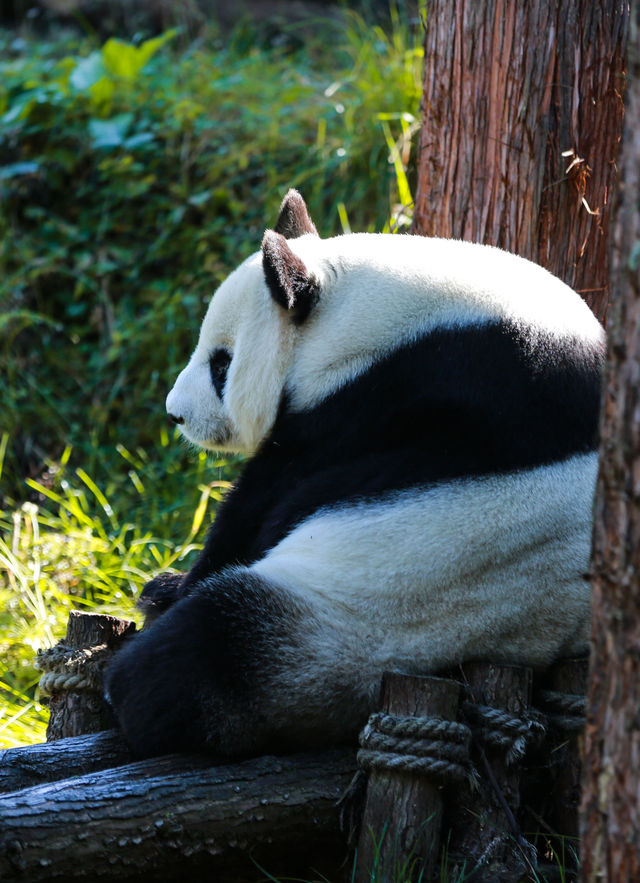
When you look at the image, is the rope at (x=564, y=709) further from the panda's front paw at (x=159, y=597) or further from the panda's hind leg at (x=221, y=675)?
the panda's front paw at (x=159, y=597)

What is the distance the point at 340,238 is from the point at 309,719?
4.02 ft

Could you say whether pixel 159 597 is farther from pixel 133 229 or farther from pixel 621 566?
pixel 133 229

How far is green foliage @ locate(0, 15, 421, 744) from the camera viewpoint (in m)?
4.67

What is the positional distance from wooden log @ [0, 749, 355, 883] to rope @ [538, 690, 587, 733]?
44cm

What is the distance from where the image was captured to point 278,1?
8594 millimetres

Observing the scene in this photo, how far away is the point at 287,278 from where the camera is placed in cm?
232

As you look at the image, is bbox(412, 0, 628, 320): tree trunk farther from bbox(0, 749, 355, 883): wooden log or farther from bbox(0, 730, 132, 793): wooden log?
bbox(0, 730, 132, 793): wooden log

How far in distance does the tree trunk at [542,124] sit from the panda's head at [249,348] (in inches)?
25.5

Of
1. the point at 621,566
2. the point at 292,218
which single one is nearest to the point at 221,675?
the point at 621,566

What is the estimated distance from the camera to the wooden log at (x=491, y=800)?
2008mm

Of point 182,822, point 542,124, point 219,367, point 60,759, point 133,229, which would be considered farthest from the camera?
point 133,229

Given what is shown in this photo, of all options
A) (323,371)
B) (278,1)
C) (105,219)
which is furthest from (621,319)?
(278,1)

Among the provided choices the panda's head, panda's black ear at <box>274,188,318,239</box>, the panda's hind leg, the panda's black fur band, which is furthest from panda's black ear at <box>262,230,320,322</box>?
the panda's hind leg

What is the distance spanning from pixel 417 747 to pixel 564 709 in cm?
37
